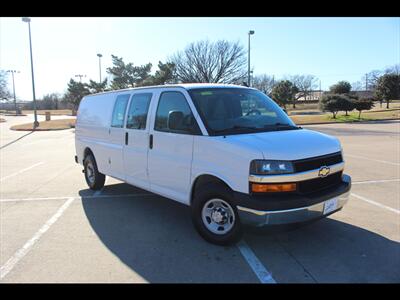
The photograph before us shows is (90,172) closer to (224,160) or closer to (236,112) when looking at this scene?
(236,112)

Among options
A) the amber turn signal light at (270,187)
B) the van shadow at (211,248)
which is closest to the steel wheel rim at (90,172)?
the van shadow at (211,248)

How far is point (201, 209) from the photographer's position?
14.5 feet

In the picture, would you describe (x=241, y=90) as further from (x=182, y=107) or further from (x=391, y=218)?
(x=391, y=218)

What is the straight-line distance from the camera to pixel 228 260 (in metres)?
3.96

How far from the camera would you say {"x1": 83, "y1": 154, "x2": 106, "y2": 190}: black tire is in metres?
7.22

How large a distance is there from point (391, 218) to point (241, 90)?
299cm

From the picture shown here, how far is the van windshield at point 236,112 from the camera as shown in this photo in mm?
4500

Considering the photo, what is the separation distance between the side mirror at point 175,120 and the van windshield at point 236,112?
28 centimetres

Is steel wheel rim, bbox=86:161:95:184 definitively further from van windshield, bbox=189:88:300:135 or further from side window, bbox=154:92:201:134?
van windshield, bbox=189:88:300:135

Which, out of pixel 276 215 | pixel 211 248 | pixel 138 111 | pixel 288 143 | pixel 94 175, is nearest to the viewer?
pixel 276 215

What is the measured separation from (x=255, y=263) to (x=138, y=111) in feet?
9.98

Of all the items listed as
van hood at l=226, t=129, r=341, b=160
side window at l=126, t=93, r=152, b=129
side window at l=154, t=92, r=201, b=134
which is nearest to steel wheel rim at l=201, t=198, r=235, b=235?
van hood at l=226, t=129, r=341, b=160

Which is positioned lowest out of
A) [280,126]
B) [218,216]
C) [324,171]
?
[218,216]

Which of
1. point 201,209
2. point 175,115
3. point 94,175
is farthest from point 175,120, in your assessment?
point 94,175
